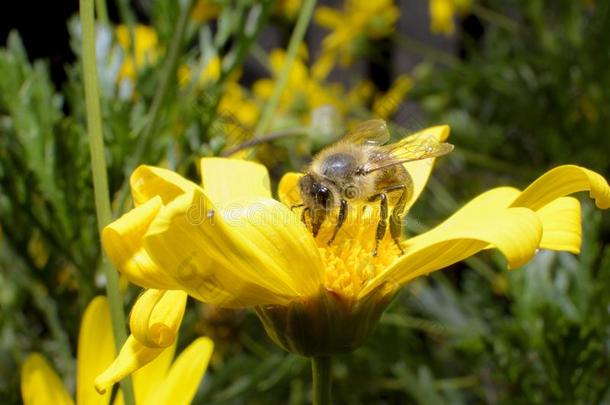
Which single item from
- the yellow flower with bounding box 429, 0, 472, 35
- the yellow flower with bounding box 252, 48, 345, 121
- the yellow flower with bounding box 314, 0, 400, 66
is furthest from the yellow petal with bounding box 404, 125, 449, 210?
the yellow flower with bounding box 314, 0, 400, 66

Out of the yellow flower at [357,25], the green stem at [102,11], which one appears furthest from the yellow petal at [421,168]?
the yellow flower at [357,25]

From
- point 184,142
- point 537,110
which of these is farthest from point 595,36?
point 184,142

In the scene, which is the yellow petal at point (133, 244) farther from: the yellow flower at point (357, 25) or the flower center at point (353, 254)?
the yellow flower at point (357, 25)

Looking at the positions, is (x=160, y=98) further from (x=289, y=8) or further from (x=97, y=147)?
(x=289, y=8)

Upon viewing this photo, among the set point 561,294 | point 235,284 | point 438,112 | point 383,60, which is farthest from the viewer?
point 383,60

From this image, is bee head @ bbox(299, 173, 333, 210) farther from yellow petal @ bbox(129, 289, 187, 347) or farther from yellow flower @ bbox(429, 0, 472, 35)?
yellow flower @ bbox(429, 0, 472, 35)

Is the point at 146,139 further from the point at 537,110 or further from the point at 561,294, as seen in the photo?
the point at 537,110
